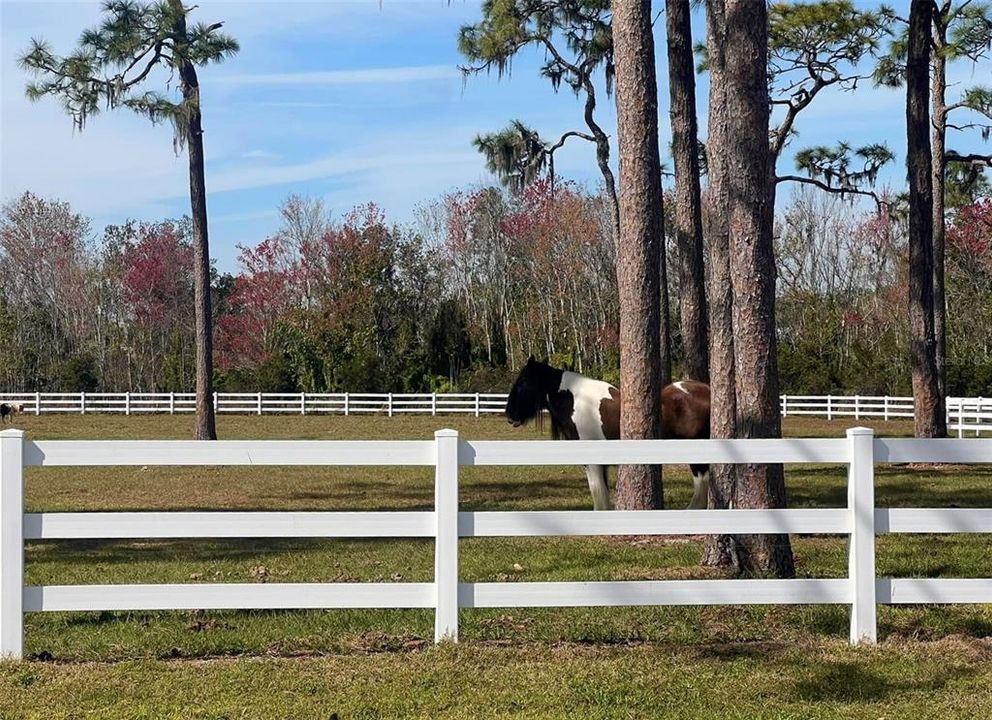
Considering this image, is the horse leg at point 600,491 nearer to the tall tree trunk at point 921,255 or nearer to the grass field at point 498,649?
the grass field at point 498,649

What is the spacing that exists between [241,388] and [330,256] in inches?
340

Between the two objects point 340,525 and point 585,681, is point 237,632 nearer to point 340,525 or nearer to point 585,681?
point 340,525

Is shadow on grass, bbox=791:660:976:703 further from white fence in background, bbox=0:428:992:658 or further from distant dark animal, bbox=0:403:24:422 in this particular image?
distant dark animal, bbox=0:403:24:422

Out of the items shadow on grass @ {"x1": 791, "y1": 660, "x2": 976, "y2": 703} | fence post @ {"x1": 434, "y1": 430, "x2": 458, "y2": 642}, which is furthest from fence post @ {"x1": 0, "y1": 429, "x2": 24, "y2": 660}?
shadow on grass @ {"x1": 791, "y1": 660, "x2": 976, "y2": 703}

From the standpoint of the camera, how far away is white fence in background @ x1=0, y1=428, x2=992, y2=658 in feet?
Answer: 23.2

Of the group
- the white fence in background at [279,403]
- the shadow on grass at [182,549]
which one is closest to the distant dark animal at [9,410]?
the white fence in background at [279,403]

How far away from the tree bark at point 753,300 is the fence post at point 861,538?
1507 mm

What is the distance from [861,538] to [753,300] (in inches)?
91.4

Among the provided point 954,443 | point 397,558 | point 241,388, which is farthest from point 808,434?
point 241,388

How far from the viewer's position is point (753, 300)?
9156 mm

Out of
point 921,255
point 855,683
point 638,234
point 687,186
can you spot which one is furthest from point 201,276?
point 855,683

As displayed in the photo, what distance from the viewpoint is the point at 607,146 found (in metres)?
32.5

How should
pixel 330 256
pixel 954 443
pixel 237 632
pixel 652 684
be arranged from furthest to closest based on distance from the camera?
1. pixel 330 256
2. pixel 237 632
3. pixel 954 443
4. pixel 652 684

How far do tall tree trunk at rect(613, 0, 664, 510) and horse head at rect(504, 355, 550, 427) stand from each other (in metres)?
3.21
